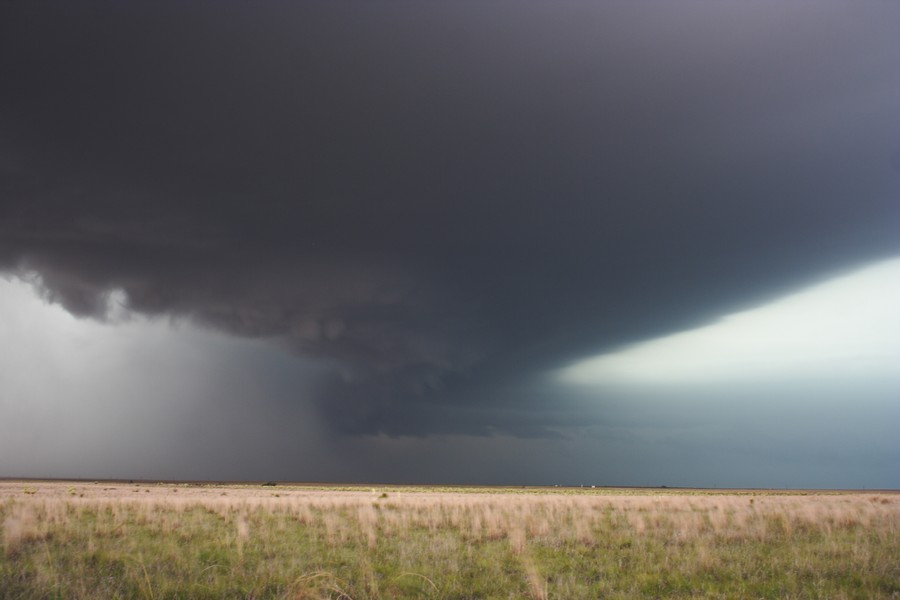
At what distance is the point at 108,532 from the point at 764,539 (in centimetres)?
1728

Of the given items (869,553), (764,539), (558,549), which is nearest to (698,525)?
(764,539)

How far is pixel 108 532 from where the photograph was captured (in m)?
14.1

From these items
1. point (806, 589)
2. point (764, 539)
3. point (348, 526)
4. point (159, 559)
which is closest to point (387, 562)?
point (159, 559)

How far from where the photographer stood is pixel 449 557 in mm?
11273

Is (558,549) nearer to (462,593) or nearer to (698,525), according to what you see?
(462,593)

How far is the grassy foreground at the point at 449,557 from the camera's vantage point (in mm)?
8625

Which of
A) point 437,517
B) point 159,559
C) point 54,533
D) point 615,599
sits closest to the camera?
point 615,599

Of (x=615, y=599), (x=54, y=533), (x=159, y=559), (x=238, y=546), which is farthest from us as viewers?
(x=54, y=533)

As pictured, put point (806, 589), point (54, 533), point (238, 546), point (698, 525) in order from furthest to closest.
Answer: point (698, 525)
point (54, 533)
point (238, 546)
point (806, 589)

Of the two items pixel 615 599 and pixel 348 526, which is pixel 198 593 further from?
pixel 348 526

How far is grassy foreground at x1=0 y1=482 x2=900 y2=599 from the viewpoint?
8625 mm

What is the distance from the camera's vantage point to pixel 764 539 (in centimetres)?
1352

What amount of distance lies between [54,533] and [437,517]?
11.1 m

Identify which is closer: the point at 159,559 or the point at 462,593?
the point at 462,593
